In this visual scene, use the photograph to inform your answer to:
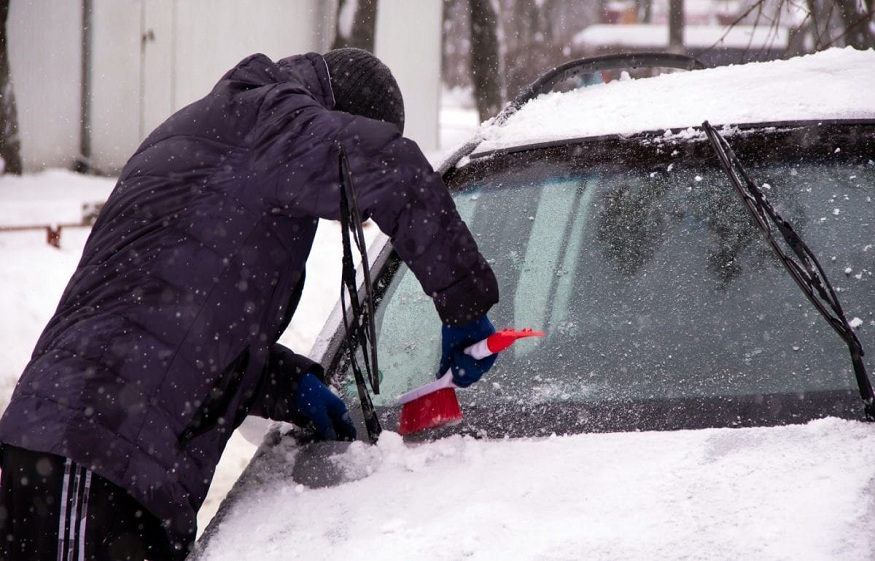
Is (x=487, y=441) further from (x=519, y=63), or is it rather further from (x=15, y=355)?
(x=519, y=63)

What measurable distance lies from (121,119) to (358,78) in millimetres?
12812

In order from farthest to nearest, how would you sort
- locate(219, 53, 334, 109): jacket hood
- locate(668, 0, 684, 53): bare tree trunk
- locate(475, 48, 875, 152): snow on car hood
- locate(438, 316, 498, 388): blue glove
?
locate(668, 0, 684, 53): bare tree trunk
locate(475, 48, 875, 152): snow on car hood
locate(219, 53, 334, 109): jacket hood
locate(438, 316, 498, 388): blue glove

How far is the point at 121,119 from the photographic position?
13977 millimetres

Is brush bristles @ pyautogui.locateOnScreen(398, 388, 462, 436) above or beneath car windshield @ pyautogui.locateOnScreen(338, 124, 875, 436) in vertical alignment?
beneath

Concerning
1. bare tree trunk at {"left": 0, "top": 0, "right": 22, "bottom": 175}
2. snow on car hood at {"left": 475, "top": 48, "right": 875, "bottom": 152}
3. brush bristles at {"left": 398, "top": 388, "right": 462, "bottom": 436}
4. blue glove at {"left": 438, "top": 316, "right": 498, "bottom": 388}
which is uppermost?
snow on car hood at {"left": 475, "top": 48, "right": 875, "bottom": 152}

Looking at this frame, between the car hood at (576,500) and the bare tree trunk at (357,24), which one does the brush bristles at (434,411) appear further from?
the bare tree trunk at (357,24)

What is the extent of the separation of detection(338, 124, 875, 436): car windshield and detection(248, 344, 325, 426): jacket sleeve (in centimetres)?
14

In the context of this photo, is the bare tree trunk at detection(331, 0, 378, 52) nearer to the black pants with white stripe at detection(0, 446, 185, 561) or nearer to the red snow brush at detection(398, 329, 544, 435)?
the red snow brush at detection(398, 329, 544, 435)

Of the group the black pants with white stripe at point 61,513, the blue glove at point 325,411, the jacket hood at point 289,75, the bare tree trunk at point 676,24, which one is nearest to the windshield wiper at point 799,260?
the jacket hood at point 289,75

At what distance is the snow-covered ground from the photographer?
141 cm

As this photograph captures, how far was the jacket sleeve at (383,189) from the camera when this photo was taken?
5.96ft

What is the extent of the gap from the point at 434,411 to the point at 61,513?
718mm

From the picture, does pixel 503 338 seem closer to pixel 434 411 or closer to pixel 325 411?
pixel 434 411

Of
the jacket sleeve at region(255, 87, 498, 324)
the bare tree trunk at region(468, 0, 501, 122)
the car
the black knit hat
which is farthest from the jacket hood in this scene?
the bare tree trunk at region(468, 0, 501, 122)
